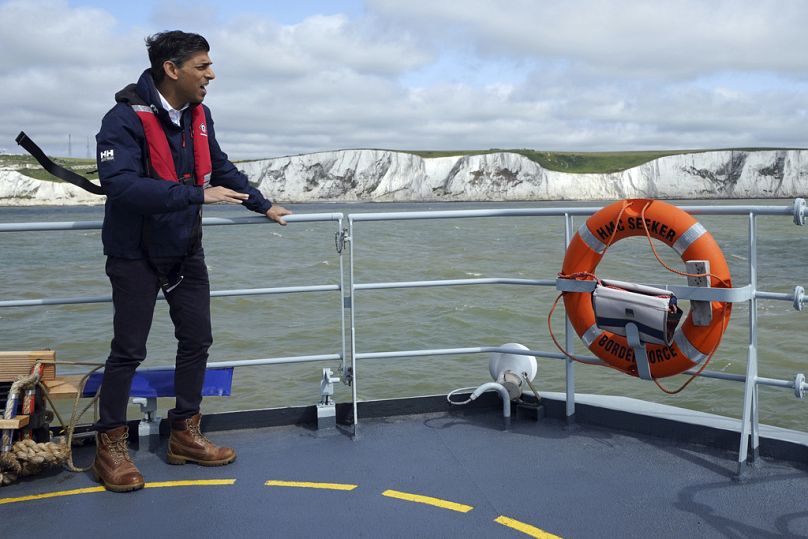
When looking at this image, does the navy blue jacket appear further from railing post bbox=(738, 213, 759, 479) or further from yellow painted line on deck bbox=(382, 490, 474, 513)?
railing post bbox=(738, 213, 759, 479)

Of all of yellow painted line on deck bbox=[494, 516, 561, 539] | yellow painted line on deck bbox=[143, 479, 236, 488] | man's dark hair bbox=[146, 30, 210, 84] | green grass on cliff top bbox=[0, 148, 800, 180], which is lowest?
yellow painted line on deck bbox=[143, 479, 236, 488]

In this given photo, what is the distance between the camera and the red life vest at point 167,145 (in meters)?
2.48

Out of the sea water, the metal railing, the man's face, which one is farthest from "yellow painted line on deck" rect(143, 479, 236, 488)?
the sea water

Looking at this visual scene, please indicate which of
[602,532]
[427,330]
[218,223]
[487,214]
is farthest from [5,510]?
[427,330]

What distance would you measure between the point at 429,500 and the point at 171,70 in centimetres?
163

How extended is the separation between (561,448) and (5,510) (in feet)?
6.37

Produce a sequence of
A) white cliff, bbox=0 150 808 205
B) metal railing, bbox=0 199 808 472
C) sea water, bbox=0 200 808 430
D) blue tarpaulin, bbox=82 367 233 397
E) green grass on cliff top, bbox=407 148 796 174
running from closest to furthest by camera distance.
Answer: metal railing, bbox=0 199 808 472, blue tarpaulin, bbox=82 367 233 397, sea water, bbox=0 200 808 430, white cliff, bbox=0 150 808 205, green grass on cliff top, bbox=407 148 796 174

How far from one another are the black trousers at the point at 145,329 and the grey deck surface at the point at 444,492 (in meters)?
0.27

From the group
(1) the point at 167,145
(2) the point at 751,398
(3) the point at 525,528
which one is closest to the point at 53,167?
(1) the point at 167,145

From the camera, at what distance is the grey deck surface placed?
224 centimetres

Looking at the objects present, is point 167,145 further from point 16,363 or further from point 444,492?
point 444,492

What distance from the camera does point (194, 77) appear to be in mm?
2527

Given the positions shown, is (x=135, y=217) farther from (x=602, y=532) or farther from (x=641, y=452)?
(x=641, y=452)

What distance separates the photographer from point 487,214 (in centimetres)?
324
